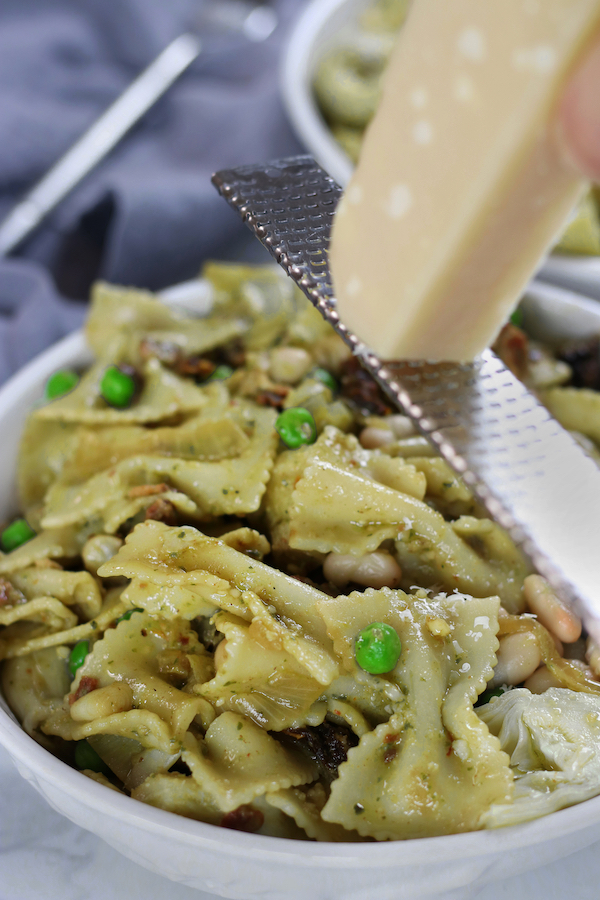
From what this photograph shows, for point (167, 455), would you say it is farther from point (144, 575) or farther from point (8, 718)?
point (8, 718)

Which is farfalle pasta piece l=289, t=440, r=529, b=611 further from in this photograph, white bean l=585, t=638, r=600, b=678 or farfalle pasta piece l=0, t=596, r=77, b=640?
farfalle pasta piece l=0, t=596, r=77, b=640

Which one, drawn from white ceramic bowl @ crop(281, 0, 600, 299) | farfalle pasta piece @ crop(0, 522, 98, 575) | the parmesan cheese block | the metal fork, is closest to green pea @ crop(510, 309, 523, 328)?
white ceramic bowl @ crop(281, 0, 600, 299)

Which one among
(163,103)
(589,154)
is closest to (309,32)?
(163,103)

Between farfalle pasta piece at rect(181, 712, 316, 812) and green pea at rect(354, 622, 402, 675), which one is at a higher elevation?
green pea at rect(354, 622, 402, 675)

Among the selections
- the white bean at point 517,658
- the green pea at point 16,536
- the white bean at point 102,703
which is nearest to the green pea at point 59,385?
the green pea at point 16,536

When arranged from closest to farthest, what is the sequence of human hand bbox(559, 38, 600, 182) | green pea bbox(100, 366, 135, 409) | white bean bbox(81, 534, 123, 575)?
human hand bbox(559, 38, 600, 182), white bean bbox(81, 534, 123, 575), green pea bbox(100, 366, 135, 409)

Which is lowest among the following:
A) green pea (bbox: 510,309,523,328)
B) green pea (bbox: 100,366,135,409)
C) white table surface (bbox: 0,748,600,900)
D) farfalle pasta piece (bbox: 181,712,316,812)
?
white table surface (bbox: 0,748,600,900)
